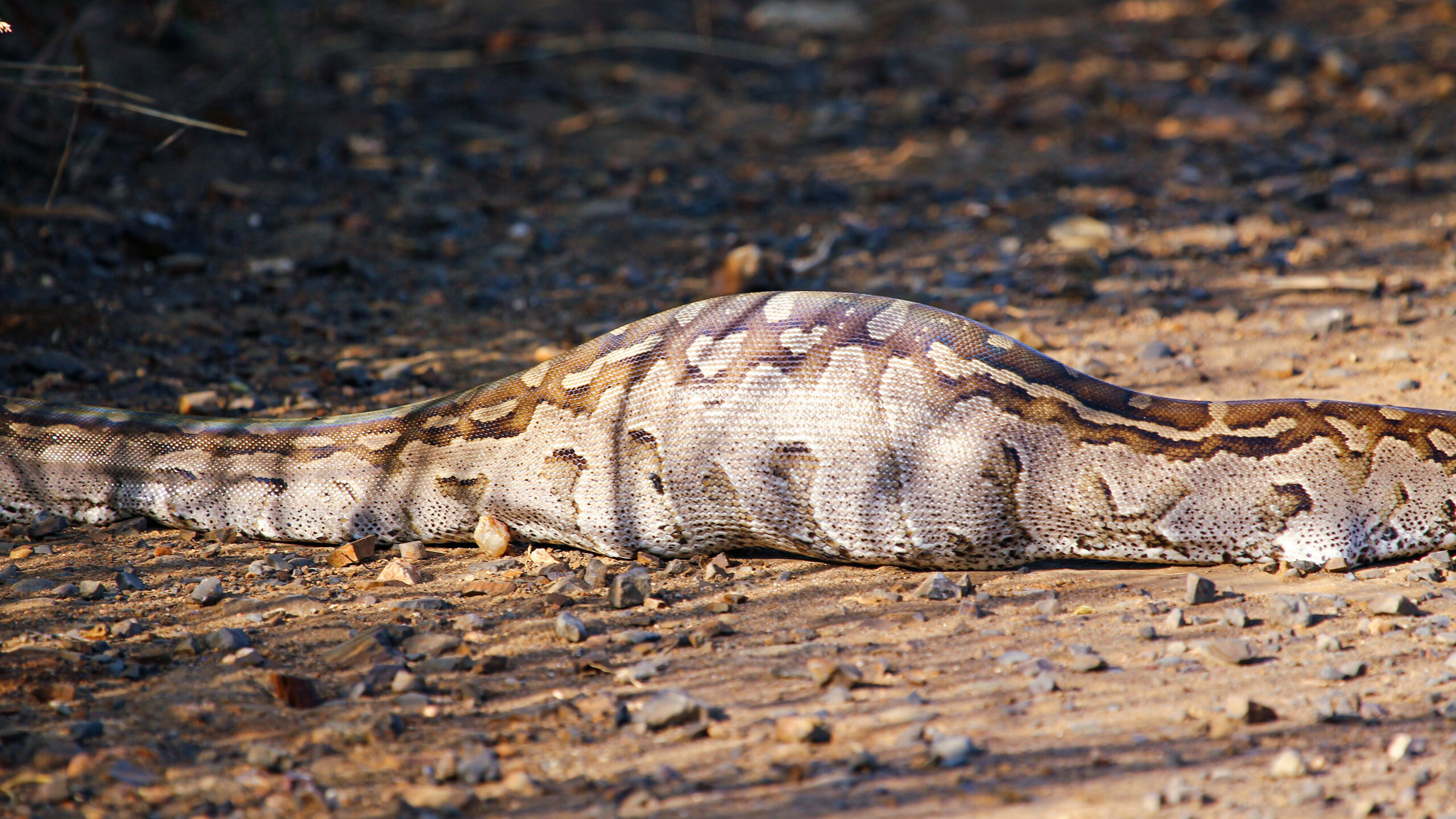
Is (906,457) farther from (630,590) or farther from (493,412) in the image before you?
(493,412)

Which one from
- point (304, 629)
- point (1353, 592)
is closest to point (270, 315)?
point (304, 629)

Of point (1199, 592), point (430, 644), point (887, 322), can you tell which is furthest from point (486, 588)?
point (1199, 592)

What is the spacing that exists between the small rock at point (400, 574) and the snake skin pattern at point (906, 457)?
0.42m

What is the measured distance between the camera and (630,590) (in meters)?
5.02

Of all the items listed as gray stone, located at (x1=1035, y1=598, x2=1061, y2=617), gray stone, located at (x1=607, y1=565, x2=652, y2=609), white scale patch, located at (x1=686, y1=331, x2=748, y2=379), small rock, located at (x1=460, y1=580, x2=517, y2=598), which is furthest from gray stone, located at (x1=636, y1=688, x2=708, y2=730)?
white scale patch, located at (x1=686, y1=331, x2=748, y2=379)

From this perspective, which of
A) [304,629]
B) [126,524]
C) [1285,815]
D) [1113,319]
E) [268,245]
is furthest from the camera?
[268,245]

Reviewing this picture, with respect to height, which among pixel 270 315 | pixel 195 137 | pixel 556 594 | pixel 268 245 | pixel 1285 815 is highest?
pixel 195 137

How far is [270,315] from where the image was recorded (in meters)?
8.12

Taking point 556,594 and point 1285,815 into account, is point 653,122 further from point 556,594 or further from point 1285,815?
point 1285,815

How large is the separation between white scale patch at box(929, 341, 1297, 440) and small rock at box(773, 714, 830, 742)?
191cm

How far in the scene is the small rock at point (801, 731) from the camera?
3.92 m

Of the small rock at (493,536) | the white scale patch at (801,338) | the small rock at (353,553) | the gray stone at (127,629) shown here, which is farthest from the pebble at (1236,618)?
the gray stone at (127,629)

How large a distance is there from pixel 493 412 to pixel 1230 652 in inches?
137

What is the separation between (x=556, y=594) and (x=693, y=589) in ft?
2.00
